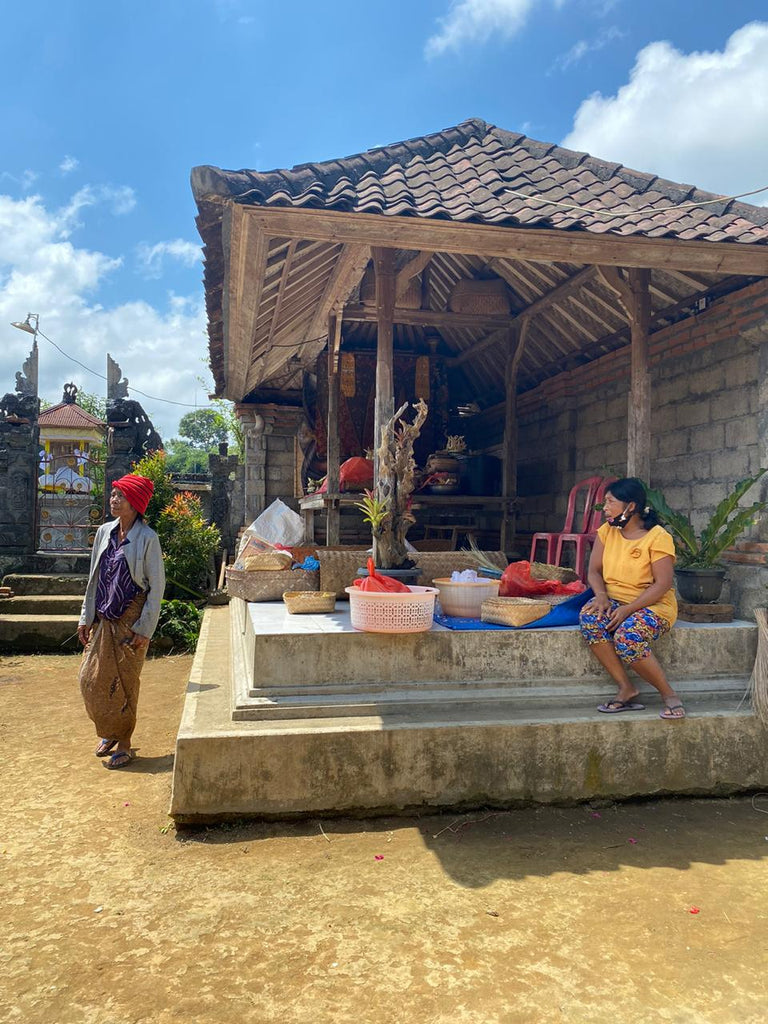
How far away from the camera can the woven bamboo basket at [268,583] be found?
5.46m

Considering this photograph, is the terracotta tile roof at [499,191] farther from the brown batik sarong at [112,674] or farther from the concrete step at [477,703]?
the concrete step at [477,703]

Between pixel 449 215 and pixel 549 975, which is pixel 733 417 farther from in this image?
pixel 549 975

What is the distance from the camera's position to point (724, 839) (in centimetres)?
332

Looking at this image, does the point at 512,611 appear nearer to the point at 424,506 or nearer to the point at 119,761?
the point at 119,761

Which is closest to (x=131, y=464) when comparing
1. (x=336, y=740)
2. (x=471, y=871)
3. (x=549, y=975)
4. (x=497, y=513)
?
(x=497, y=513)

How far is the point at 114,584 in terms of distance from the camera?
4.29 m

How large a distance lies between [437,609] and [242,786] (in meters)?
1.68

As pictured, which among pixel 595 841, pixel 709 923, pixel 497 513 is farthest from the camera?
pixel 497 513

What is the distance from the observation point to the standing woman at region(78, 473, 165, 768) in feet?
14.1

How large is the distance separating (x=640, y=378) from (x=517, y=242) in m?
1.64

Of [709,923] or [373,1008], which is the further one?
[709,923]

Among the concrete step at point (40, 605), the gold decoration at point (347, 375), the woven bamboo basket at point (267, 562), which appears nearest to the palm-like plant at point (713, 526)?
the woven bamboo basket at point (267, 562)

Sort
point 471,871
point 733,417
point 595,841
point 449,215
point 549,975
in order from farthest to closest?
point 733,417, point 449,215, point 595,841, point 471,871, point 549,975

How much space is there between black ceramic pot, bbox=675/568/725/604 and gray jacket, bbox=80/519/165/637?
3.54 m
